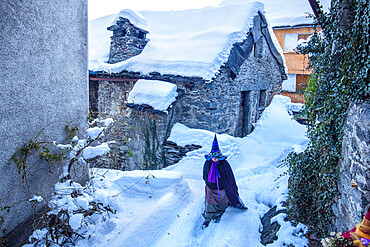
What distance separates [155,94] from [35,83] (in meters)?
4.25

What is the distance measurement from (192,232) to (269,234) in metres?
1.15

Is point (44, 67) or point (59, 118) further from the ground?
point (44, 67)

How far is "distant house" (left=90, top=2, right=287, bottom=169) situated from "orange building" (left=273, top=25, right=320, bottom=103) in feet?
19.7

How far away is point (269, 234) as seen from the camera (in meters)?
3.66

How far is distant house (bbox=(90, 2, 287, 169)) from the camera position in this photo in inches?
305

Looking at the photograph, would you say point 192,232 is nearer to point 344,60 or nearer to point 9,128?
point 9,128

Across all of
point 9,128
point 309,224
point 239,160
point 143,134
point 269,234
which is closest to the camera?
point 9,128

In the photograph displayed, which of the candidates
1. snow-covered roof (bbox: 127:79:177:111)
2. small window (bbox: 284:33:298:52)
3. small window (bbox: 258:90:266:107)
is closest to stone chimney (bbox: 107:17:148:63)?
snow-covered roof (bbox: 127:79:177:111)

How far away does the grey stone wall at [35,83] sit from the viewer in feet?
9.54

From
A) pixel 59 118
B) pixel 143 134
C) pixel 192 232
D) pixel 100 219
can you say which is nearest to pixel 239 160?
pixel 143 134

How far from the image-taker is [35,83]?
10.7ft

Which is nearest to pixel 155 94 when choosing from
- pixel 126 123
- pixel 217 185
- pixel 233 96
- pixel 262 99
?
pixel 126 123

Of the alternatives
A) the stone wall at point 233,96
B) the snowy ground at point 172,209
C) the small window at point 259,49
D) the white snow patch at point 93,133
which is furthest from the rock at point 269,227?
the small window at point 259,49

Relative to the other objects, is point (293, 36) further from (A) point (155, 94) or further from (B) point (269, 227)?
(B) point (269, 227)
